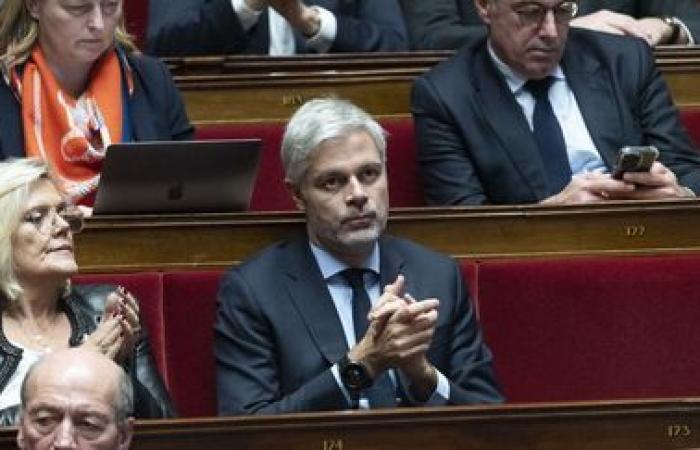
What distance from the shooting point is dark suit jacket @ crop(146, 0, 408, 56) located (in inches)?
73.4

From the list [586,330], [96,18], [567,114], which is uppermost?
[96,18]

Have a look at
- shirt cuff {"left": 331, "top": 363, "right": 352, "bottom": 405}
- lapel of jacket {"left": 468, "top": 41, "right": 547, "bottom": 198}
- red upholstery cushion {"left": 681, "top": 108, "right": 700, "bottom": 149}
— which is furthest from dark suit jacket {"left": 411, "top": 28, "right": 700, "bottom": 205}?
shirt cuff {"left": 331, "top": 363, "right": 352, "bottom": 405}

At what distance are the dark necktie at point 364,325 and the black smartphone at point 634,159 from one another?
0.23 m

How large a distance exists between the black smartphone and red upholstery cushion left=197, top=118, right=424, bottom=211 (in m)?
0.22

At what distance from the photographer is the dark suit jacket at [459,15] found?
1.96 metres

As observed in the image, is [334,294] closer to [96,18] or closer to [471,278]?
[471,278]

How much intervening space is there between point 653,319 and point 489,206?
142 mm

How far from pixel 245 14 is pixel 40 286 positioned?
51 cm

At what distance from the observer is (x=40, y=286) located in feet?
4.70

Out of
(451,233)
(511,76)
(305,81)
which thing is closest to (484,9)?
(511,76)

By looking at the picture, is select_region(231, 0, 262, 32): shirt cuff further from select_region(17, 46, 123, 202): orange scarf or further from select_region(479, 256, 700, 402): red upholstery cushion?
select_region(479, 256, 700, 402): red upholstery cushion

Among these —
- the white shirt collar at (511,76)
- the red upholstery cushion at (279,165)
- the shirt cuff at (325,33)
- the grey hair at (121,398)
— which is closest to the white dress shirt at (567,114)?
the white shirt collar at (511,76)

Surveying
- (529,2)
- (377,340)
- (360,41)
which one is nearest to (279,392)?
(377,340)

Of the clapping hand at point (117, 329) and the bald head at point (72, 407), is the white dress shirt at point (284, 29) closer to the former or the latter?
the clapping hand at point (117, 329)
